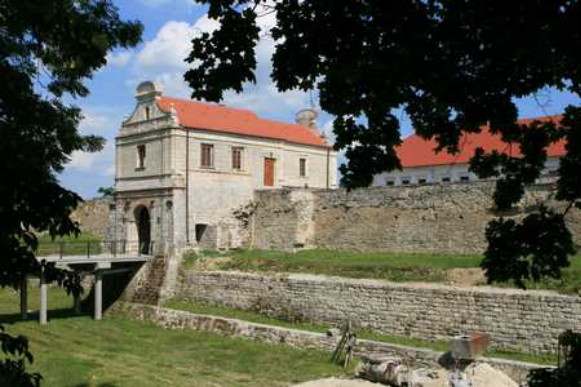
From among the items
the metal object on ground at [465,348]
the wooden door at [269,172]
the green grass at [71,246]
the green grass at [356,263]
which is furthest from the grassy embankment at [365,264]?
the green grass at [71,246]

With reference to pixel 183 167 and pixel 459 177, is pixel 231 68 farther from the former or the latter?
pixel 459 177

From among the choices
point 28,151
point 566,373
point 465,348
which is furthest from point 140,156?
point 566,373

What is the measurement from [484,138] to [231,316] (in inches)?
686

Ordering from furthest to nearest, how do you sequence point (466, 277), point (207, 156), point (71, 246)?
point (71, 246) < point (207, 156) < point (466, 277)

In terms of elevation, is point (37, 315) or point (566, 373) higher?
point (566, 373)

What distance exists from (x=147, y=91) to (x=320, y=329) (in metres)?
14.3

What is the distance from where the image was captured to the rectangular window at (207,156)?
2803cm

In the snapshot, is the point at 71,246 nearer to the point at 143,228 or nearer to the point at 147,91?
the point at 143,228

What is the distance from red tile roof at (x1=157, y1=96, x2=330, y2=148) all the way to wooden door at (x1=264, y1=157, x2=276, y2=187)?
1.08 m

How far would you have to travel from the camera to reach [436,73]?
4797 mm

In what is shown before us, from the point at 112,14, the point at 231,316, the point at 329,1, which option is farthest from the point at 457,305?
the point at 329,1

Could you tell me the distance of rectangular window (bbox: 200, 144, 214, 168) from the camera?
28031mm

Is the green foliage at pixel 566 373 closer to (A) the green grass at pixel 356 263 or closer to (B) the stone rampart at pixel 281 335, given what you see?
(B) the stone rampart at pixel 281 335

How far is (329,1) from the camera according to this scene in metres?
5.09
